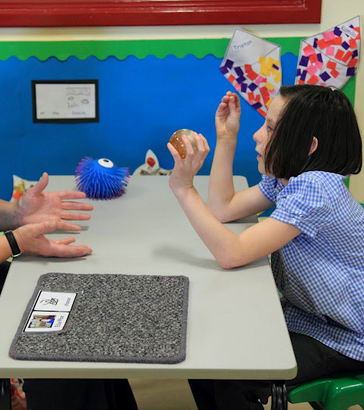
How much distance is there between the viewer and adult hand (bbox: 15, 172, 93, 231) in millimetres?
1672

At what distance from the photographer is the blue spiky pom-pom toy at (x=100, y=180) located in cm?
179

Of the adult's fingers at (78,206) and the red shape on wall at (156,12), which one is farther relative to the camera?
the red shape on wall at (156,12)

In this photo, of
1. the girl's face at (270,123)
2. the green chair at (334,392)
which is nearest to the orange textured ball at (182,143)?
the girl's face at (270,123)

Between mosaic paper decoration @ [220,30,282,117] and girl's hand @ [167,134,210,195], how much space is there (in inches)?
33.7

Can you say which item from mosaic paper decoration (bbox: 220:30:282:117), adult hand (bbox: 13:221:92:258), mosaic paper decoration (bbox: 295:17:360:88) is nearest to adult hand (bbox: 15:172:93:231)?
adult hand (bbox: 13:221:92:258)

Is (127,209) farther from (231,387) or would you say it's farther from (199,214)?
(231,387)

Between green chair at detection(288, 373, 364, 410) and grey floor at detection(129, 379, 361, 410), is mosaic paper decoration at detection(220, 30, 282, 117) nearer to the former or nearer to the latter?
grey floor at detection(129, 379, 361, 410)

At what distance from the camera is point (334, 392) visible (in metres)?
1.41

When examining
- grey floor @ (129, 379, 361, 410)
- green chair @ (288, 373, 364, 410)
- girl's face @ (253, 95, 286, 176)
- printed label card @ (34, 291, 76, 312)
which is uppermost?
girl's face @ (253, 95, 286, 176)

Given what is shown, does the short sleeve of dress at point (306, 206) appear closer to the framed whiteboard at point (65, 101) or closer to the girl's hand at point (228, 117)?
the girl's hand at point (228, 117)

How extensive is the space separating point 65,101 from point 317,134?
107cm

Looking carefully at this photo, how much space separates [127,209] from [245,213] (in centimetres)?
31

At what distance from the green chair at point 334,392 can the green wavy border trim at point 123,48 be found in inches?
46.3

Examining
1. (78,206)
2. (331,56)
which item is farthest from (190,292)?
(331,56)
